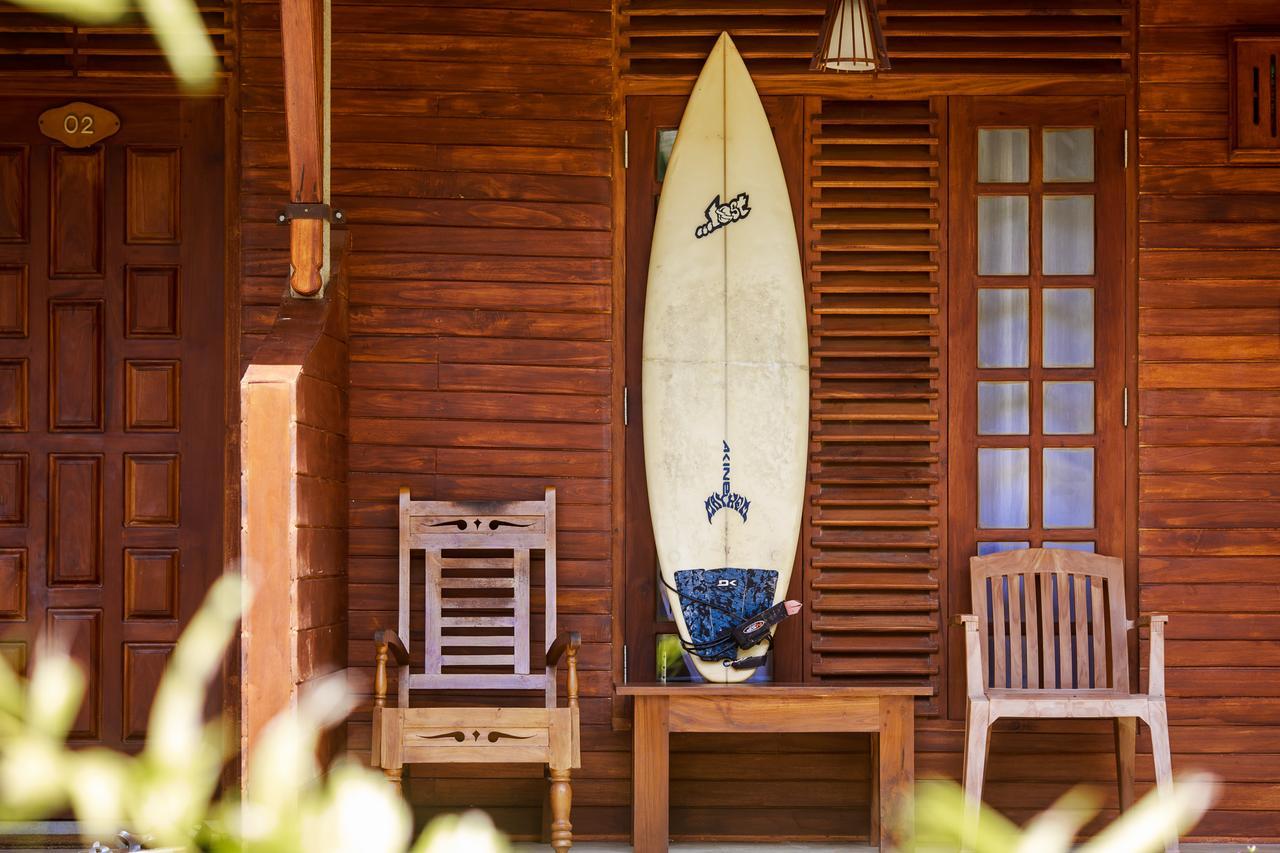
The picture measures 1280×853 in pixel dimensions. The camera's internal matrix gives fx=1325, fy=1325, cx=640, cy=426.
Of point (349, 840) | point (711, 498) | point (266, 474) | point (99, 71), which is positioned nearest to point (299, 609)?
point (266, 474)

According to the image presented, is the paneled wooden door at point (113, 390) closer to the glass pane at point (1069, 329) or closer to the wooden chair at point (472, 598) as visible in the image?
the wooden chair at point (472, 598)

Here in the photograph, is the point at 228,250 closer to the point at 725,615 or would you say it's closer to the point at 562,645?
the point at 562,645

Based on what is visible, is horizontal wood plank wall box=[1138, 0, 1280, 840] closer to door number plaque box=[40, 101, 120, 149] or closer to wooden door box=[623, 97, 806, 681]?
wooden door box=[623, 97, 806, 681]

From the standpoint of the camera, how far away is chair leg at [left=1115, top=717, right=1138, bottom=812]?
4012 mm

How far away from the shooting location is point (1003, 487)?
4.32m

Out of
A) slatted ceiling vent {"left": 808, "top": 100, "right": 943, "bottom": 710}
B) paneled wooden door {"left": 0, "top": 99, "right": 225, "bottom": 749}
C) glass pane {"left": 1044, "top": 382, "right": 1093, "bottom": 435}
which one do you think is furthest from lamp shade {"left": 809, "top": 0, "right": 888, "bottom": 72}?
paneled wooden door {"left": 0, "top": 99, "right": 225, "bottom": 749}

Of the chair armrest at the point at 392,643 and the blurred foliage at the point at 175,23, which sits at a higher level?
the blurred foliage at the point at 175,23

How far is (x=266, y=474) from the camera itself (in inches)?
133

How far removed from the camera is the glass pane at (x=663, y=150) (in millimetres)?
4367

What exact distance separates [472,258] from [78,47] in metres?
1.45

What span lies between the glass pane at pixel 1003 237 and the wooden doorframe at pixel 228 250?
95.3 inches

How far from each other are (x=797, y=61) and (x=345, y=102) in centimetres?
148

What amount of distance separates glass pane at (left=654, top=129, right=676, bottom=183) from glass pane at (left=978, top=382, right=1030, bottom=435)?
4.11 ft

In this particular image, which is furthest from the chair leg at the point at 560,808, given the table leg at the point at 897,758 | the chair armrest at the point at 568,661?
the table leg at the point at 897,758
